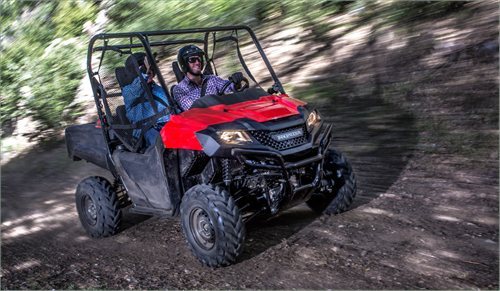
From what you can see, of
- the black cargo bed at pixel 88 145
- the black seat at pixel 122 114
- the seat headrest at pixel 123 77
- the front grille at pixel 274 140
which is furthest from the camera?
the black cargo bed at pixel 88 145

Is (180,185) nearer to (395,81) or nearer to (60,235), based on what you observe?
(60,235)

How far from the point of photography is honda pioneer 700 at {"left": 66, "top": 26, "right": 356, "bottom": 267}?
4477mm

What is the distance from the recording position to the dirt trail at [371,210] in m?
4.29

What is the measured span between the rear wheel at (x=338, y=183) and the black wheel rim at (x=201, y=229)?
1.13 meters

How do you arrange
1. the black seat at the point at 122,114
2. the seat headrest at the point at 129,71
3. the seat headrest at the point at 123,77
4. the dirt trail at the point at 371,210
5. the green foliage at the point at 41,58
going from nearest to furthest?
the dirt trail at the point at 371,210
the seat headrest at the point at 129,71
the seat headrest at the point at 123,77
the black seat at the point at 122,114
the green foliage at the point at 41,58

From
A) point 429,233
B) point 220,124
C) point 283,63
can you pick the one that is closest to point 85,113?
point 283,63

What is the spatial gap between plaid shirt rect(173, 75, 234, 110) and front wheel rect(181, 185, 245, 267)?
0.94 m

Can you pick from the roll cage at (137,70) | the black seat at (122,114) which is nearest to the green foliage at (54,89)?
the roll cage at (137,70)

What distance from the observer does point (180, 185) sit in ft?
16.4

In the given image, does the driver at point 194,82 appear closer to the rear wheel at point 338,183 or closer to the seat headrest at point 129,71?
the seat headrest at point 129,71

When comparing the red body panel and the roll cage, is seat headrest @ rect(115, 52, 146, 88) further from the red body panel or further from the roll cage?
the red body panel

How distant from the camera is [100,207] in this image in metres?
5.80

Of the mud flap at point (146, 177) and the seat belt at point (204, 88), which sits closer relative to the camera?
the mud flap at point (146, 177)

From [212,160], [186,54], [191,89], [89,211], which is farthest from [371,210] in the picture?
[89,211]
